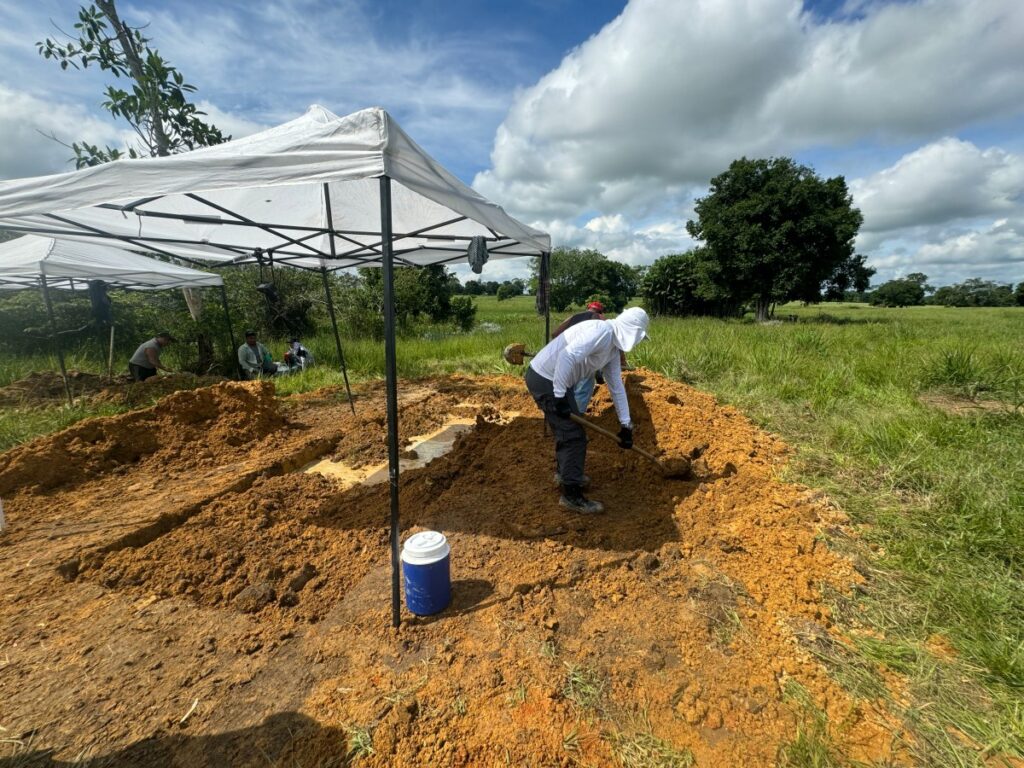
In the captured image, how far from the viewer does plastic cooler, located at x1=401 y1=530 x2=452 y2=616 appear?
6.36 ft

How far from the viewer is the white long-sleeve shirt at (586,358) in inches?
107

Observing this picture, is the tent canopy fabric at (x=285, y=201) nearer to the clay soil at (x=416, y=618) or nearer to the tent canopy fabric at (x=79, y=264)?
the clay soil at (x=416, y=618)

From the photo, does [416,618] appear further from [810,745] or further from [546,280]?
[546,280]

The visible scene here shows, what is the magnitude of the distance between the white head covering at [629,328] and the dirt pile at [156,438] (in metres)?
4.08

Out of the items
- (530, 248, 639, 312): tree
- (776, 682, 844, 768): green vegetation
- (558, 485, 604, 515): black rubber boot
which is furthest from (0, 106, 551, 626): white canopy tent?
(530, 248, 639, 312): tree

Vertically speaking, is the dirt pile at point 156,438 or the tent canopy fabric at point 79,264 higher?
the tent canopy fabric at point 79,264

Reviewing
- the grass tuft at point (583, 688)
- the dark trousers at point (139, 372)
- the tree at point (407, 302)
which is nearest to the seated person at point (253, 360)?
the dark trousers at point (139, 372)

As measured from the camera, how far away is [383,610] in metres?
2.11

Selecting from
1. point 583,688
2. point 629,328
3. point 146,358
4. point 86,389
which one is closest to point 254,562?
point 583,688

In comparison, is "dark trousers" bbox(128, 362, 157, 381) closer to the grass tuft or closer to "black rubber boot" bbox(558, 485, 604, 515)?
"black rubber boot" bbox(558, 485, 604, 515)

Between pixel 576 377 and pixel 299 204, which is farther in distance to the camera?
pixel 299 204

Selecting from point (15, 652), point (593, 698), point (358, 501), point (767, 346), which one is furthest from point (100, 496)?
point (767, 346)

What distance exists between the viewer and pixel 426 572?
6.45 feet

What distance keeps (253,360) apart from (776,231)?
807 inches
